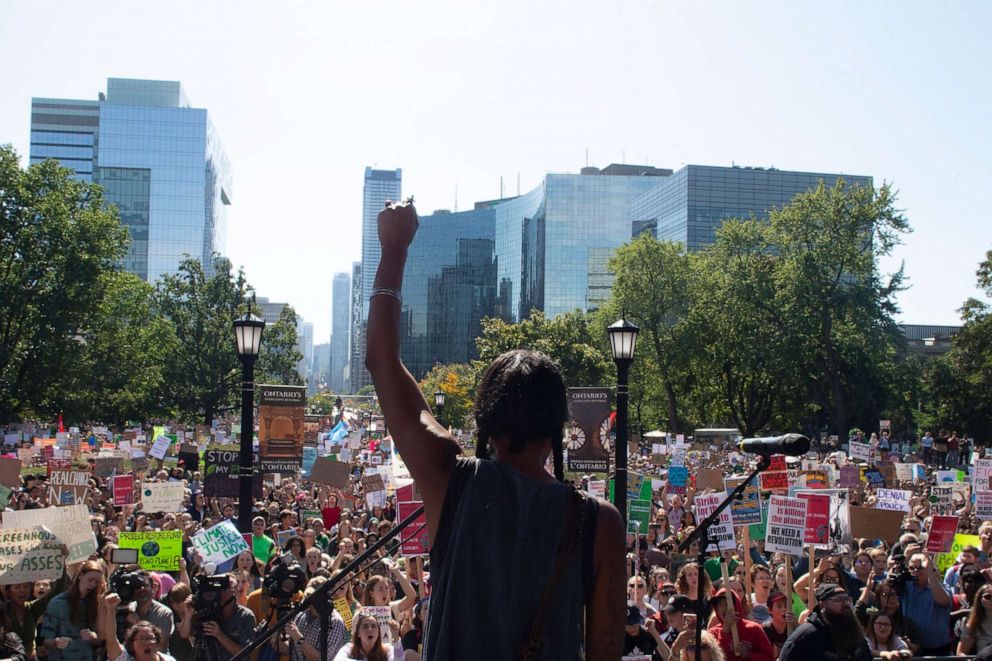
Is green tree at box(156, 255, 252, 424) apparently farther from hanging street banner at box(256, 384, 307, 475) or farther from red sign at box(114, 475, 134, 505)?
hanging street banner at box(256, 384, 307, 475)

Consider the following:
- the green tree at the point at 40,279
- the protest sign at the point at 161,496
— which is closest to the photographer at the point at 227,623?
the protest sign at the point at 161,496

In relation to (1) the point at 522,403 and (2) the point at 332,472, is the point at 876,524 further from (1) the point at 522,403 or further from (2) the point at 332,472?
(1) the point at 522,403

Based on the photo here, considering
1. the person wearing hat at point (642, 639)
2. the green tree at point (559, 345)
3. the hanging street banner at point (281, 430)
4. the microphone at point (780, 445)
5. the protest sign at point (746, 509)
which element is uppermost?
the green tree at point (559, 345)

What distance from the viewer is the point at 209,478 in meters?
15.9

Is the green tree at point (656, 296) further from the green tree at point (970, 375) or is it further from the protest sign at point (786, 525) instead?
the protest sign at point (786, 525)

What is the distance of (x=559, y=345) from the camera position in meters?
54.3

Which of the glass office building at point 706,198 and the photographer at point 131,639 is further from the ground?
the glass office building at point 706,198

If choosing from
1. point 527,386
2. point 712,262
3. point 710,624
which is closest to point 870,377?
point 712,262

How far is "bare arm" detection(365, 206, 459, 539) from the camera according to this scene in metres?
2.04

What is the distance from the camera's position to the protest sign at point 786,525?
9.95m

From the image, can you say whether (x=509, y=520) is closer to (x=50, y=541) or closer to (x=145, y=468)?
(x=50, y=541)

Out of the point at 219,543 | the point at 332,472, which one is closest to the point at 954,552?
the point at 219,543

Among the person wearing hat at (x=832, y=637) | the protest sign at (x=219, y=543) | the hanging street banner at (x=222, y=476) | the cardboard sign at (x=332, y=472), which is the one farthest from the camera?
the cardboard sign at (x=332, y=472)

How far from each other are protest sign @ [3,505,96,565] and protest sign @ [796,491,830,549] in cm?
709
